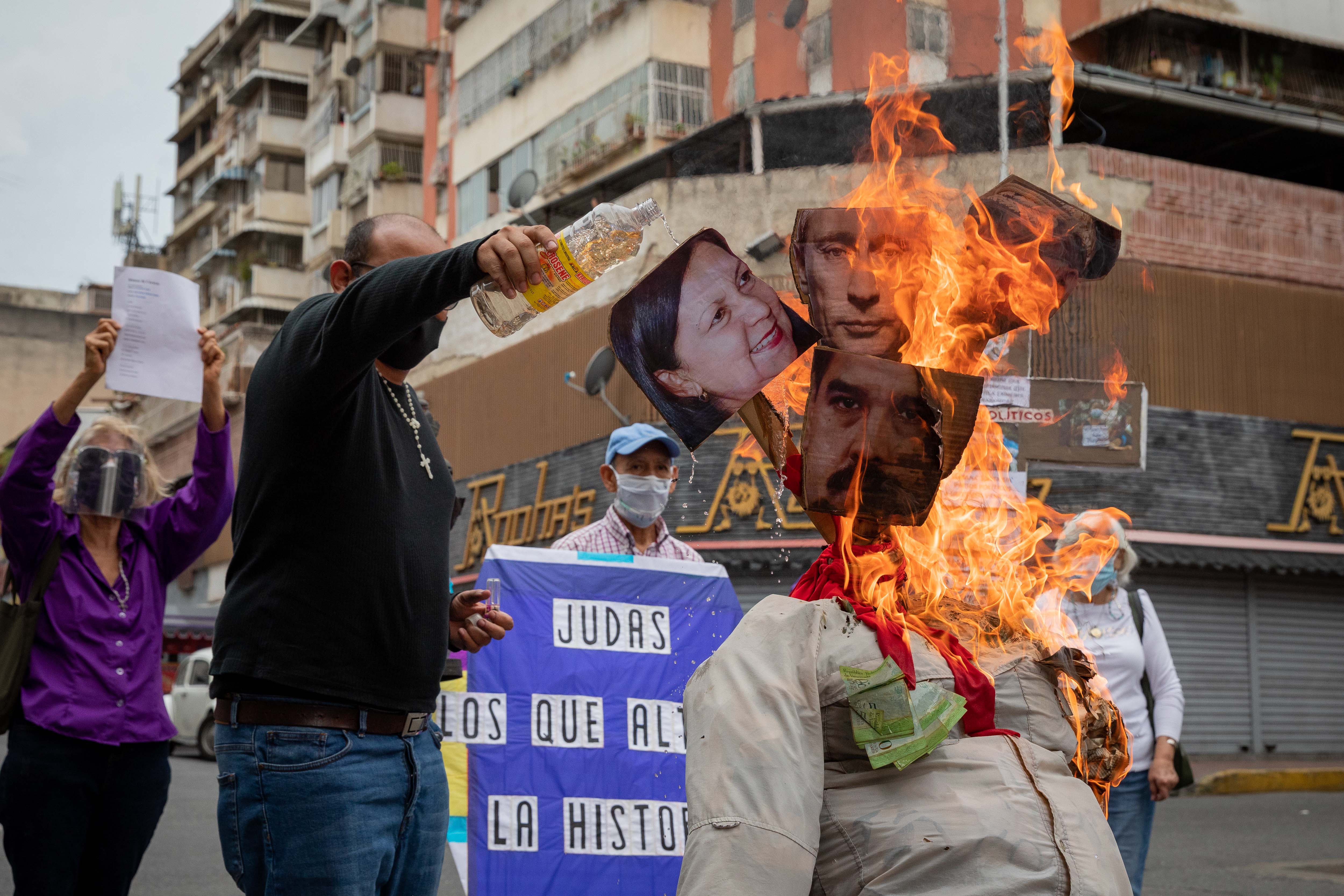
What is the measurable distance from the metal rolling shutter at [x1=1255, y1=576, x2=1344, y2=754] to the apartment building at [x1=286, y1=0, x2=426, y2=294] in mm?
24581

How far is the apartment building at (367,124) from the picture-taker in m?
39.0

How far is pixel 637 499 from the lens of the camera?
6.13 m

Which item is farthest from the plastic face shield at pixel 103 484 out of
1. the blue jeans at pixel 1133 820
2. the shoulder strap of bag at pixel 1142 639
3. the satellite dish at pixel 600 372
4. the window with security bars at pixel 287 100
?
the window with security bars at pixel 287 100

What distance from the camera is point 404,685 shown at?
2.98 m

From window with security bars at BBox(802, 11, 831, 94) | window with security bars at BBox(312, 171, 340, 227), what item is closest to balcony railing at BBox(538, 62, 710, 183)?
window with security bars at BBox(312, 171, 340, 227)

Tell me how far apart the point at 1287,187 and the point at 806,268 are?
829 inches

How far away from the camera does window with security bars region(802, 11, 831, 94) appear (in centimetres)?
374

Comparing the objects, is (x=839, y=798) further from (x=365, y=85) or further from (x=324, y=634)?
(x=365, y=85)

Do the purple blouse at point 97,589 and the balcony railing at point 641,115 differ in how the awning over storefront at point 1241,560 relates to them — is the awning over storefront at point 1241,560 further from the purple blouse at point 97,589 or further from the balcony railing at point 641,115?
the purple blouse at point 97,589

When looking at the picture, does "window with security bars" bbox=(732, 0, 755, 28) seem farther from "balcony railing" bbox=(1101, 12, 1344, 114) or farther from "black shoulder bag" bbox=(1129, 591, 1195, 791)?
"balcony railing" bbox=(1101, 12, 1344, 114)

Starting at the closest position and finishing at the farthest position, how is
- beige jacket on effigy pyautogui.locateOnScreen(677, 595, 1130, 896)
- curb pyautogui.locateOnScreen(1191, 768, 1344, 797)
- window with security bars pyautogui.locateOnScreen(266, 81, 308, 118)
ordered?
1. beige jacket on effigy pyautogui.locateOnScreen(677, 595, 1130, 896)
2. curb pyautogui.locateOnScreen(1191, 768, 1344, 797)
3. window with security bars pyautogui.locateOnScreen(266, 81, 308, 118)

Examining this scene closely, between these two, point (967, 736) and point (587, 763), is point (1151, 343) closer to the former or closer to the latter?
point (967, 736)

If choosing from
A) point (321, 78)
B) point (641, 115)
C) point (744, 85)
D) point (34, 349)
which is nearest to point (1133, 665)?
point (744, 85)

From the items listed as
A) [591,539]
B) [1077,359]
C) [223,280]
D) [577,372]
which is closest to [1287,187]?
[577,372]
